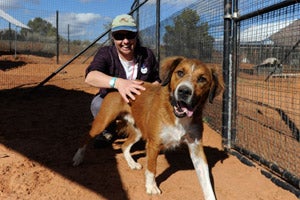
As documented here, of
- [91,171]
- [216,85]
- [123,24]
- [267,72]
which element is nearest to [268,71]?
[267,72]

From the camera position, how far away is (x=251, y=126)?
17.4 ft

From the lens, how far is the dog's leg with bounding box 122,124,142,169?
446 cm

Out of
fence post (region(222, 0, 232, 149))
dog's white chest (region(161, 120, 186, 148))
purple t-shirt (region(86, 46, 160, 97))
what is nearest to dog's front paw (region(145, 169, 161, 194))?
dog's white chest (region(161, 120, 186, 148))

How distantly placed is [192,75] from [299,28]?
4.16 feet

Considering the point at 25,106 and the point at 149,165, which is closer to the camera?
the point at 149,165

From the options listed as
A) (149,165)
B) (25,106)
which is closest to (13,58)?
(25,106)

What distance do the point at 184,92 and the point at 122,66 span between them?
188 centimetres

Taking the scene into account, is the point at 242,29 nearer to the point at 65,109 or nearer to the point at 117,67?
the point at 117,67

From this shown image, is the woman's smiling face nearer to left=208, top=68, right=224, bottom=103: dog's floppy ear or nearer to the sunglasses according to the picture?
the sunglasses

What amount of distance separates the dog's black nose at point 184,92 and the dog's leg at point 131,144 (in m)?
1.51

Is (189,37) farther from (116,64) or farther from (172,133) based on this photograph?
(172,133)

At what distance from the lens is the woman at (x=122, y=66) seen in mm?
4238

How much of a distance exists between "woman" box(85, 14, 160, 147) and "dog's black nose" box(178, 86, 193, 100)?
0.98m

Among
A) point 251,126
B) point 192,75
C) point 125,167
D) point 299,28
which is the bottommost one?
point 125,167
